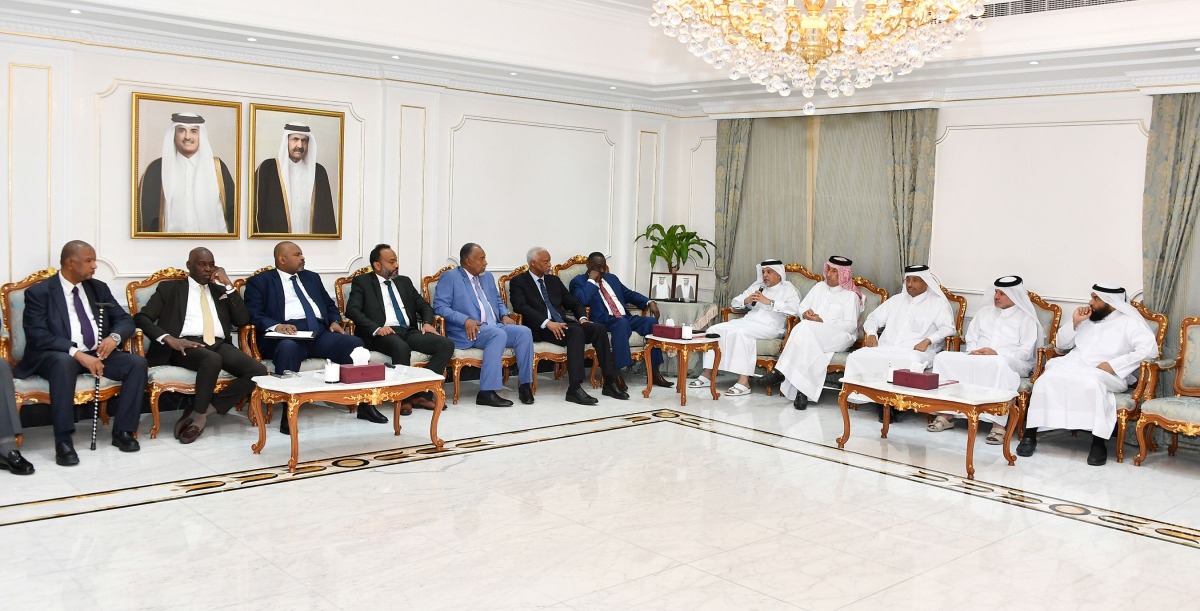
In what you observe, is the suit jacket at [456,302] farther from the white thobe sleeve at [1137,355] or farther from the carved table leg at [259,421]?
the white thobe sleeve at [1137,355]

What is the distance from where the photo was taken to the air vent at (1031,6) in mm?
6762

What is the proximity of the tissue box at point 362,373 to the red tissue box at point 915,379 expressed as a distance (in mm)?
3338

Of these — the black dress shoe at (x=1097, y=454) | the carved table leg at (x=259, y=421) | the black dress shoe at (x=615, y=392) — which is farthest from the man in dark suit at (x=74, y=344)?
the black dress shoe at (x=1097, y=454)

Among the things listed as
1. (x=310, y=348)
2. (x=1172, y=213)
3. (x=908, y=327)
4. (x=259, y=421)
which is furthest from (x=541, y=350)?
(x=1172, y=213)

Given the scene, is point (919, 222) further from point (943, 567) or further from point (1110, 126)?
point (943, 567)

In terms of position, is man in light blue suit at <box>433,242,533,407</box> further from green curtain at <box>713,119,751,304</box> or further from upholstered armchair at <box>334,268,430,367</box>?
green curtain at <box>713,119,751,304</box>

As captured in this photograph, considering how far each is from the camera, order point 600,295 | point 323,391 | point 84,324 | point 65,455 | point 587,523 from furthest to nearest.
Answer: point 600,295 → point 84,324 → point 323,391 → point 65,455 → point 587,523

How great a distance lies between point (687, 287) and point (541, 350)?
1.97 m

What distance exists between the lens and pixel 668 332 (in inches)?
322

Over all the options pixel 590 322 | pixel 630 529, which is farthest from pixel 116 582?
pixel 590 322

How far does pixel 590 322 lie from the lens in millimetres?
8492

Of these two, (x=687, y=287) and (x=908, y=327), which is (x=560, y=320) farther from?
(x=908, y=327)

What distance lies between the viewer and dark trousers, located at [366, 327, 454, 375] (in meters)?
7.30

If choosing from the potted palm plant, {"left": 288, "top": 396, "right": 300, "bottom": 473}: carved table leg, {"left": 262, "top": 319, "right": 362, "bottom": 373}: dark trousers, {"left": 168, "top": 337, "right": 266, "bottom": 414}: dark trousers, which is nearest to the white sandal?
the potted palm plant
